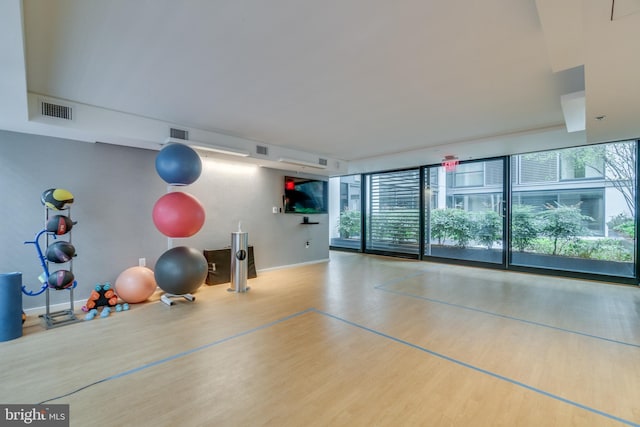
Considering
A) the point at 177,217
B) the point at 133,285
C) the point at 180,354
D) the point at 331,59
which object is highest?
the point at 331,59

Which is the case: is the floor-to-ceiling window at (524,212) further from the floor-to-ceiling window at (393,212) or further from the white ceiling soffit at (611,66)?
the white ceiling soffit at (611,66)

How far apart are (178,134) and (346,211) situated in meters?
5.96

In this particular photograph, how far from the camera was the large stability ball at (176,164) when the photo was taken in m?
3.58

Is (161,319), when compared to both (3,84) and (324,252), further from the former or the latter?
(324,252)

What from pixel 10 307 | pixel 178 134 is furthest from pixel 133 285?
pixel 178 134

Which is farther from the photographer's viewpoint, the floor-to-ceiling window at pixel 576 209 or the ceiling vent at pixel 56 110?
the floor-to-ceiling window at pixel 576 209

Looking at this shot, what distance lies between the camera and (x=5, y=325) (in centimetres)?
279

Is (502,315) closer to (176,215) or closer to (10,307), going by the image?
(176,215)

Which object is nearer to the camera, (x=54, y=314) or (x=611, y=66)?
(x=611, y=66)

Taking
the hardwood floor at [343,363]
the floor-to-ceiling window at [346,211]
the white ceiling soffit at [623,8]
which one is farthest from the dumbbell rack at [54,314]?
the floor-to-ceiling window at [346,211]

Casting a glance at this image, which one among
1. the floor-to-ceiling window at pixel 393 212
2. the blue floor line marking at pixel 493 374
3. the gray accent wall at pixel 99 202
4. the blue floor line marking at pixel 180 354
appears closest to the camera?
the blue floor line marking at pixel 493 374

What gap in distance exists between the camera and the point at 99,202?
3996mm

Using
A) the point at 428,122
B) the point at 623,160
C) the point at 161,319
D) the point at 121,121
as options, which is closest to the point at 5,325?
the point at 161,319

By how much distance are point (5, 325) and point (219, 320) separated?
2076 millimetres
